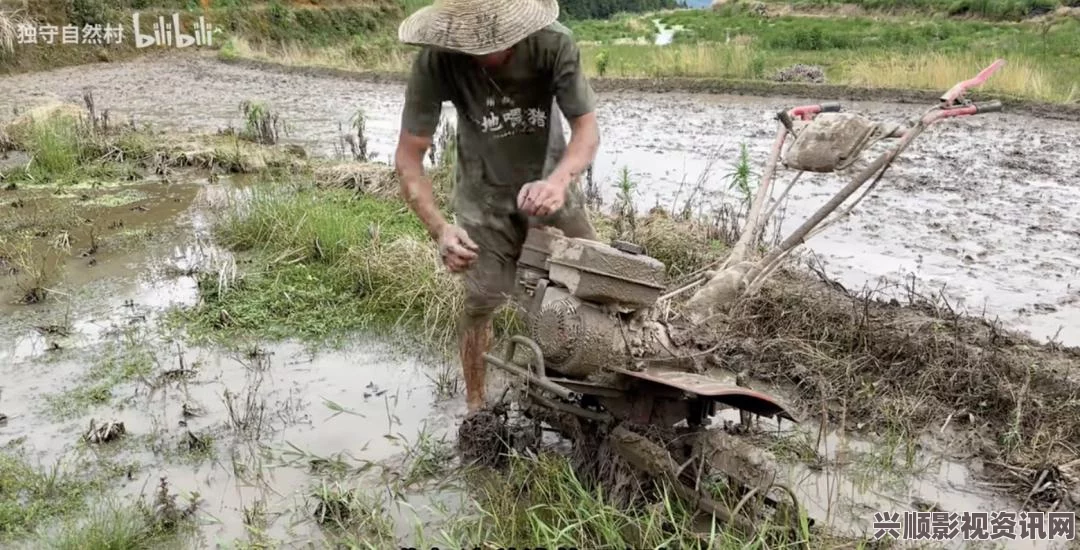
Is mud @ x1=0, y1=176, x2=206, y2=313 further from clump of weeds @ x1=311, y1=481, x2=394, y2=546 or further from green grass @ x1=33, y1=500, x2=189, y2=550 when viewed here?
clump of weeds @ x1=311, y1=481, x2=394, y2=546

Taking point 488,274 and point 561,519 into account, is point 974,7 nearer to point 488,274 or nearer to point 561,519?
point 488,274

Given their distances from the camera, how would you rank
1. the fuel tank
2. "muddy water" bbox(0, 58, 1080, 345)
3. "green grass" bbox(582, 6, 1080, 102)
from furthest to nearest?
"green grass" bbox(582, 6, 1080, 102) → "muddy water" bbox(0, 58, 1080, 345) → the fuel tank

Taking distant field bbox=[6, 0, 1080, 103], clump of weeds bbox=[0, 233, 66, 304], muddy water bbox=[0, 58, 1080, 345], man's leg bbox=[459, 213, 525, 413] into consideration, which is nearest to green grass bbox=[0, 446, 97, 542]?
man's leg bbox=[459, 213, 525, 413]

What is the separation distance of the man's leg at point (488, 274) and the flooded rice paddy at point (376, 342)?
473 mm

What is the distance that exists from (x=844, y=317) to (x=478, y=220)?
1.95 m

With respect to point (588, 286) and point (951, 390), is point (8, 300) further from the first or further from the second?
point (951, 390)

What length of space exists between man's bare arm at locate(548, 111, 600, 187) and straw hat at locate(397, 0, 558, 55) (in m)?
0.34

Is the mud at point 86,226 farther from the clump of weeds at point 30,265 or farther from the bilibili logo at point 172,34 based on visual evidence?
the bilibili logo at point 172,34

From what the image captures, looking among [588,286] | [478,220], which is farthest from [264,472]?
[588,286]

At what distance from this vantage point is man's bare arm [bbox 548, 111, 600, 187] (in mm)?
2754

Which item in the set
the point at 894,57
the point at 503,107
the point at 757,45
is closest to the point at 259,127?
the point at 503,107
